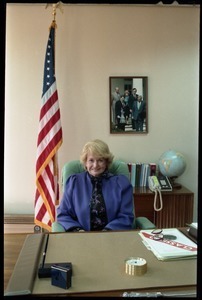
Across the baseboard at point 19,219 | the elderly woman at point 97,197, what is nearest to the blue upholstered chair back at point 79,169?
the elderly woman at point 97,197

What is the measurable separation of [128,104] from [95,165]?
132 centimetres

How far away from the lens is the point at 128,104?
307 centimetres

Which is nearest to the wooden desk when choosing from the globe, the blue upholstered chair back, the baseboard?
the blue upholstered chair back

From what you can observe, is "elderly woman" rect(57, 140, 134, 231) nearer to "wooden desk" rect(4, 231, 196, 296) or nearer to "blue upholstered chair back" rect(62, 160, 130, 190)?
"blue upholstered chair back" rect(62, 160, 130, 190)

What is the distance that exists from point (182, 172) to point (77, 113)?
1.22 metres

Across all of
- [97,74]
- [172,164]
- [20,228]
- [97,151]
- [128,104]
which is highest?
[97,74]

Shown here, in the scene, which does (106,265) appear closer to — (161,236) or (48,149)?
(161,236)

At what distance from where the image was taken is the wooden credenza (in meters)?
2.75

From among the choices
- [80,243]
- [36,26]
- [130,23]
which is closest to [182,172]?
[130,23]

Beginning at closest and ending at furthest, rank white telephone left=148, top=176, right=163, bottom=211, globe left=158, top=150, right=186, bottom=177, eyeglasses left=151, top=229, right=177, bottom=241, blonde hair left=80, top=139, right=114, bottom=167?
eyeglasses left=151, top=229, right=177, bottom=241, blonde hair left=80, top=139, right=114, bottom=167, white telephone left=148, top=176, right=163, bottom=211, globe left=158, top=150, right=186, bottom=177

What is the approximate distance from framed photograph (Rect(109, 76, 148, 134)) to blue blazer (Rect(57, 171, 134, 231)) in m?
1.19

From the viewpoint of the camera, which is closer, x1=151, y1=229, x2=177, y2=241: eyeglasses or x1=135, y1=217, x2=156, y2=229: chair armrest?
x1=151, y1=229, x2=177, y2=241: eyeglasses

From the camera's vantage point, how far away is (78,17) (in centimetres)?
299

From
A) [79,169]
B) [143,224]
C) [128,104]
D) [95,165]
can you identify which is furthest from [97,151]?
[128,104]
